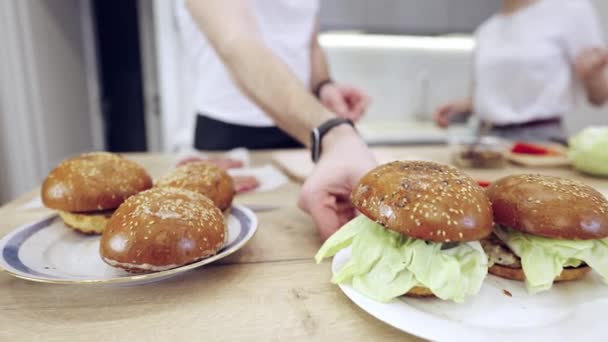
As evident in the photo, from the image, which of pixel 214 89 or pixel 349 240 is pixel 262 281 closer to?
pixel 349 240

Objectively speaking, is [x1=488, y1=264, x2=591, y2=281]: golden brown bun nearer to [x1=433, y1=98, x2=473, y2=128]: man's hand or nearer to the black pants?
the black pants

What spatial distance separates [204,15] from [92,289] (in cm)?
103

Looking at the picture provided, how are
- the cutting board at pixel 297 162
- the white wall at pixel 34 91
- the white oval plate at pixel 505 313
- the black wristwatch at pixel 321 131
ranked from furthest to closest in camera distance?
the white wall at pixel 34 91 → the cutting board at pixel 297 162 → the black wristwatch at pixel 321 131 → the white oval plate at pixel 505 313

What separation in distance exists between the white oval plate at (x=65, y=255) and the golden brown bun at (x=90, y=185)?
6 cm

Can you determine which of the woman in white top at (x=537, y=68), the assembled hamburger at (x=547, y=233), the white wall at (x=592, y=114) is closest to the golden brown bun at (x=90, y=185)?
the assembled hamburger at (x=547, y=233)

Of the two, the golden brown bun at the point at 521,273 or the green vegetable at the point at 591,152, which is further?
the green vegetable at the point at 591,152

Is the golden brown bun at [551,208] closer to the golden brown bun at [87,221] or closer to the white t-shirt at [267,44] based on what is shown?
the golden brown bun at [87,221]

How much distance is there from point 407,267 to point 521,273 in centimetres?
25

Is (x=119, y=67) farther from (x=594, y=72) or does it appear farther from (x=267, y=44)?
(x=594, y=72)

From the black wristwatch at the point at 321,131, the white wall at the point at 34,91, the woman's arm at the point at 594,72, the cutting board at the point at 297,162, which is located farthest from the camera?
the white wall at the point at 34,91

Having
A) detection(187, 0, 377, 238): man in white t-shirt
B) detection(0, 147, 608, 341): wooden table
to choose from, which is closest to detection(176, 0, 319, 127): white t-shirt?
detection(187, 0, 377, 238): man in white t-shirt

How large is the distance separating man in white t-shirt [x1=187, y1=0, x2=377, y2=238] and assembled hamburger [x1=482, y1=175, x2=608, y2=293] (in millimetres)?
317

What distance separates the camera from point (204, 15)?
139cm

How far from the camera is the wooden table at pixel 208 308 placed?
22.9 inches
